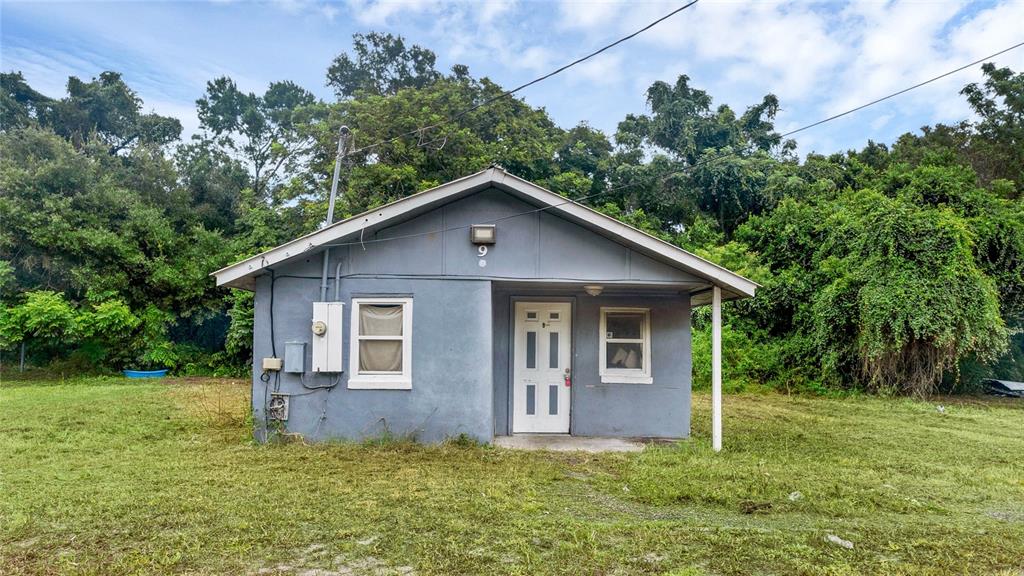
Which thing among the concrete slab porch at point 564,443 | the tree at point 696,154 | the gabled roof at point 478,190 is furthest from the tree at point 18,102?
the concrete slab porch at point 564,443

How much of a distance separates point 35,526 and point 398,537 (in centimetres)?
264

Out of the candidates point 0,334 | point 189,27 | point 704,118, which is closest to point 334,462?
point 189,27

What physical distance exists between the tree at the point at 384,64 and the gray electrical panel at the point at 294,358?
2397 cm

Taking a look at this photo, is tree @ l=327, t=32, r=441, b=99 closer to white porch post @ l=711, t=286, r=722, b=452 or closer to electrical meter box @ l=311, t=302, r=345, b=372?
electrical meter box @ l=311, t=302, r=345, b=372

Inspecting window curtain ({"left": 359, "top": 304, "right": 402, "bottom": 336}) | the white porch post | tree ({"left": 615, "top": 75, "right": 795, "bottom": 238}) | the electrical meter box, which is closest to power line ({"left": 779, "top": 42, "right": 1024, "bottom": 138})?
the white porch post

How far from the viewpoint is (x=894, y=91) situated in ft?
20.4

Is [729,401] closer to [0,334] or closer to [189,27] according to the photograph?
[189,27]

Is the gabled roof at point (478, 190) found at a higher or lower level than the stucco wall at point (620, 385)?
higher

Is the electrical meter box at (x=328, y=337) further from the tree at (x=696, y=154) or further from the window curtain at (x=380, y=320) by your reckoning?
the tree at (x=696, y=154)

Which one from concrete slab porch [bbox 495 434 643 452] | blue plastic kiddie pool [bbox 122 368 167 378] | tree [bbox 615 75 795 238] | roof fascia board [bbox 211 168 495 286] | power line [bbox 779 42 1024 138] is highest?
tree [bbox 615 75 795 238]

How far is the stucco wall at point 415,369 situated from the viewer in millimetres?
7039

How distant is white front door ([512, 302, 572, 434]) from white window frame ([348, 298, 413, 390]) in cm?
161

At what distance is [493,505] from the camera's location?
4754 millimetres

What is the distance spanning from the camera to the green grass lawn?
12.0 ft
